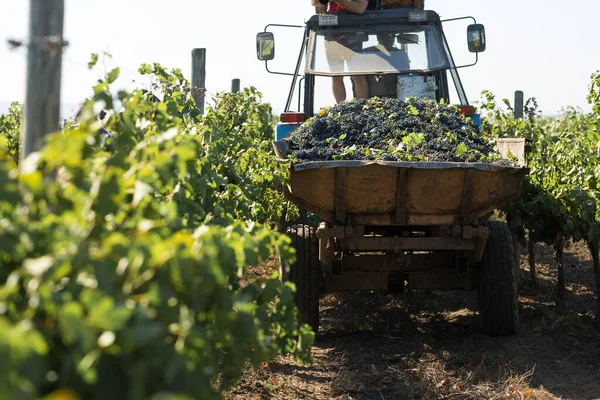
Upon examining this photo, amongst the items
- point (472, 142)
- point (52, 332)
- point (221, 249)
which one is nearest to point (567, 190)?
point (472, 142)

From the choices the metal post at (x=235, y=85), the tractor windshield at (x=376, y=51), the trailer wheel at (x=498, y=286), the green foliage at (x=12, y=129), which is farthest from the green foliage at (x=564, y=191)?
the metal post at (x=235, y=85)

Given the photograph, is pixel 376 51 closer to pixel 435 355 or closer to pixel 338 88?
pixel 338 88

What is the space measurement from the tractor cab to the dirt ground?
1779 mm

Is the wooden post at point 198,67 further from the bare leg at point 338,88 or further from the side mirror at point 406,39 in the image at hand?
the side mirror at point 406,39

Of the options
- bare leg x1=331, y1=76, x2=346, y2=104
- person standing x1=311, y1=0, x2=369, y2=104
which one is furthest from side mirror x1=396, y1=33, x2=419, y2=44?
bare leg x1=331, y1=76, x2=346, y2=104

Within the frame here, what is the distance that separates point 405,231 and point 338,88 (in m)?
2.00

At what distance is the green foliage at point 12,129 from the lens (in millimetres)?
10086

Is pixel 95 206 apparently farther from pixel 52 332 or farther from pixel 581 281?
pixel 581 281

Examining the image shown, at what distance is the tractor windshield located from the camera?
8008 mm

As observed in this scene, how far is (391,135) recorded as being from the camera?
21.0ft

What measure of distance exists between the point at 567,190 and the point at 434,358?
77.4 inches

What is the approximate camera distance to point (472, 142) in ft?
21.0

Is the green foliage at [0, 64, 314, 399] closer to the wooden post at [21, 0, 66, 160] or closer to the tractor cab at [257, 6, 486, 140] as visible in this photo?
the wooden post at [21, 0, 66, 160]

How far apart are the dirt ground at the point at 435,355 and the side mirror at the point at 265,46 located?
86.4 inches
